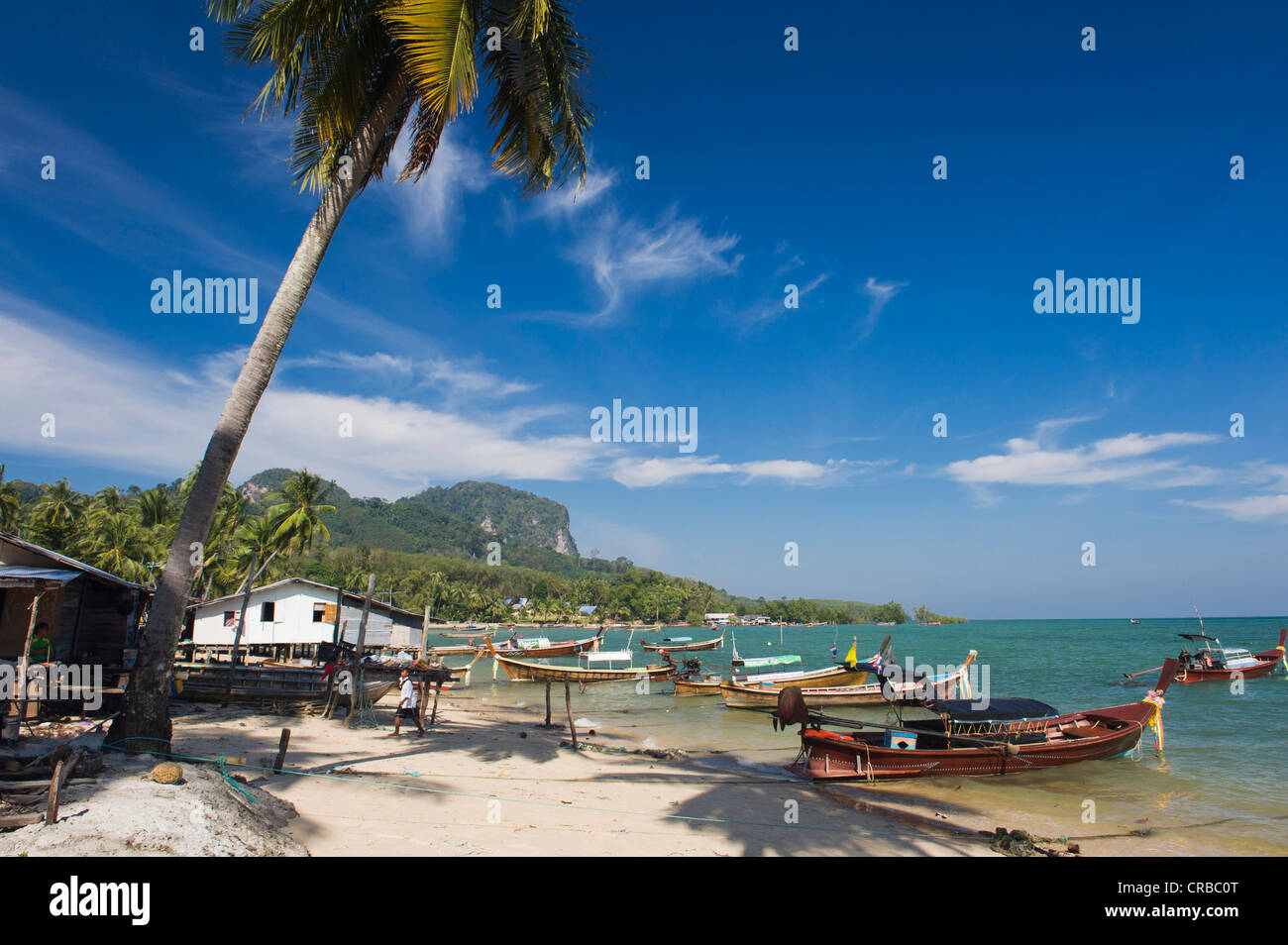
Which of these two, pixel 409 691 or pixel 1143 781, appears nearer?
pixel 1143 781

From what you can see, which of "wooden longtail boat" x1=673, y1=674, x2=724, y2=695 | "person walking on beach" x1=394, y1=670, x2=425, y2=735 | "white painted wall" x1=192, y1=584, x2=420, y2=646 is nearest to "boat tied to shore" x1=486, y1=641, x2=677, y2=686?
"wooden longtail boat" x1=673, y1=674, x2=724, y2=695

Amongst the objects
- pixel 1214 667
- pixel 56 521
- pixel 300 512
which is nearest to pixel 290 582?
pixel 300 512

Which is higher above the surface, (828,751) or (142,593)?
(142,593)

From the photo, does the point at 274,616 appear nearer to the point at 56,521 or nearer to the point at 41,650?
the point at 41,650

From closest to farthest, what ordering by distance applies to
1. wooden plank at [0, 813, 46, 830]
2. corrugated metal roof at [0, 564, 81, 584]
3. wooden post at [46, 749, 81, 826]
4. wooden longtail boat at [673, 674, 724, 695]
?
wooden plank at [0, 813, 46, 830] → wooden post at [46, 749, 81, 826] → corrugated metal roof at [0, 564, 81, 584] → wooden longtail boat at [673, 674, 724, 695]

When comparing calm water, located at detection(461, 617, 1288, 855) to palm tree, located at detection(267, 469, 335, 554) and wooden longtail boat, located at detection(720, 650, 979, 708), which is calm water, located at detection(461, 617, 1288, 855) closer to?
wooden longtail boat, located at detection(720, 650, 979, 708)

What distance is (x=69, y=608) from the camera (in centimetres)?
1661

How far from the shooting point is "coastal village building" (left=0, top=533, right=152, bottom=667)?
15.5 m

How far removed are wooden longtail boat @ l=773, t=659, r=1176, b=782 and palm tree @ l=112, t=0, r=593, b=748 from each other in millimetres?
11562
